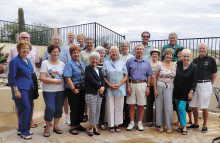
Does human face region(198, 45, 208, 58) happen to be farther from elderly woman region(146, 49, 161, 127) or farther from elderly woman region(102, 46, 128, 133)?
elderly woman region(102, 46, 128, 133)

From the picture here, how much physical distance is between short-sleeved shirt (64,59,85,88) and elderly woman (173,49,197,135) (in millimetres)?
2077

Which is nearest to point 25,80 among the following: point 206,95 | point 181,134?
point 181,134

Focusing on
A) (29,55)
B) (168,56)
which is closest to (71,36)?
(29,55)

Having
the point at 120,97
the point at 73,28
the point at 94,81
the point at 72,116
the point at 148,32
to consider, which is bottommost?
the point at 72,116

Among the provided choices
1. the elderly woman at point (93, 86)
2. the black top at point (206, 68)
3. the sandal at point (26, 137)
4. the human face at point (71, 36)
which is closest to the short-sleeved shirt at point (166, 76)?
the black top at point (206, 68)

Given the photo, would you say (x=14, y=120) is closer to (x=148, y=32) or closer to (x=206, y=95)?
(x=148, y=32)

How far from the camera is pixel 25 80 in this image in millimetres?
3760

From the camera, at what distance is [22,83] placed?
372cm

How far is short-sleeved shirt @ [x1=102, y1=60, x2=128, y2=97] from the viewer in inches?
166

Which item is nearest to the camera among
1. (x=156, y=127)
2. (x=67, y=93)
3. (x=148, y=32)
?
(x=67, y=93)

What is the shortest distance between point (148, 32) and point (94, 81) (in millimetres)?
2145

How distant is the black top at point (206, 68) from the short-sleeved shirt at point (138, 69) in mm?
1100

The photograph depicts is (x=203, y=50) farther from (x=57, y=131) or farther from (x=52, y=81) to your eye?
(x=57, y=131)

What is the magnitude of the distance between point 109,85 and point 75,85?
71cm
